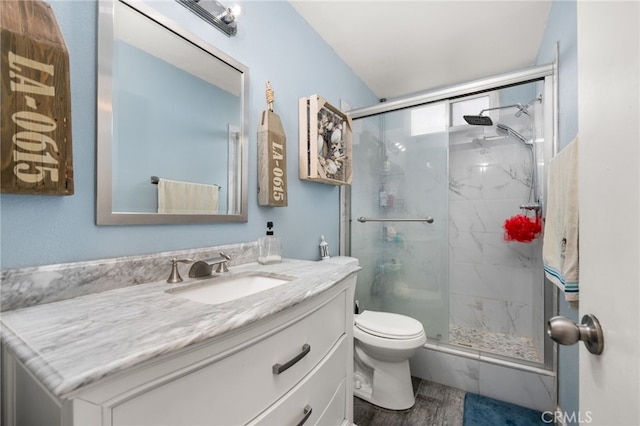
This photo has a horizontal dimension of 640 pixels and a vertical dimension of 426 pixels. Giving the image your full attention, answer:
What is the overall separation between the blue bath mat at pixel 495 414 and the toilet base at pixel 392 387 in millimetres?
307

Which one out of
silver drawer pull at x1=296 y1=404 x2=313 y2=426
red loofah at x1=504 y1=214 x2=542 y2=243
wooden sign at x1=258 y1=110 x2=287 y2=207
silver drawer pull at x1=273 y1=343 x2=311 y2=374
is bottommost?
silver drawer pull at x1=296 y1=404 x2=313 y2=426

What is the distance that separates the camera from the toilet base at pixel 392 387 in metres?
1.60

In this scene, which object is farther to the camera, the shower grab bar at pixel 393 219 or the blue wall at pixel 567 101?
the shower grab bar at pixel 393 219

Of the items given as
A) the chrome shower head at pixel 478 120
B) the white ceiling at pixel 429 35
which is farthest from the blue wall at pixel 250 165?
the chrome shower head at pixel 478 120

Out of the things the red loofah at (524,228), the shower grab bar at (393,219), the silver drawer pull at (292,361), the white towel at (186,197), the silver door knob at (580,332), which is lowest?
the silver drawer pull at (292,361)

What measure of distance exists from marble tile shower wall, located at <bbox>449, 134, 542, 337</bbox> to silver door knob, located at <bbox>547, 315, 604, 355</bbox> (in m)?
2.21

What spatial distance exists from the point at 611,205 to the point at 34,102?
1.17m

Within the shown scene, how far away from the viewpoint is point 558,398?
60.4 inches

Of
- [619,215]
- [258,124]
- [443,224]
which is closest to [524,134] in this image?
[443,224]

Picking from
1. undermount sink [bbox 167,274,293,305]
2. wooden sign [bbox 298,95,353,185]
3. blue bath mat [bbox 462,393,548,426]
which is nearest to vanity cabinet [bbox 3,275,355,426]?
undermount sink [bbox 167,274,293,305]

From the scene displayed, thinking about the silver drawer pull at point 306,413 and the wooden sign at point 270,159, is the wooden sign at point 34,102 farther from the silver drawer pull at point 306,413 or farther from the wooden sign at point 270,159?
the silver drawer pull at point 306,413

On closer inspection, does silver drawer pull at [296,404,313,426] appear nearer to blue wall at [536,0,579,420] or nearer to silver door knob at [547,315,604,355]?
silver door knob at [547,315,604,355]

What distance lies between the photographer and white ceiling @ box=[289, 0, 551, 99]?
5.44 ft

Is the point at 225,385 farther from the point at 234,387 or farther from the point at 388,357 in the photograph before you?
the point at 388,357
